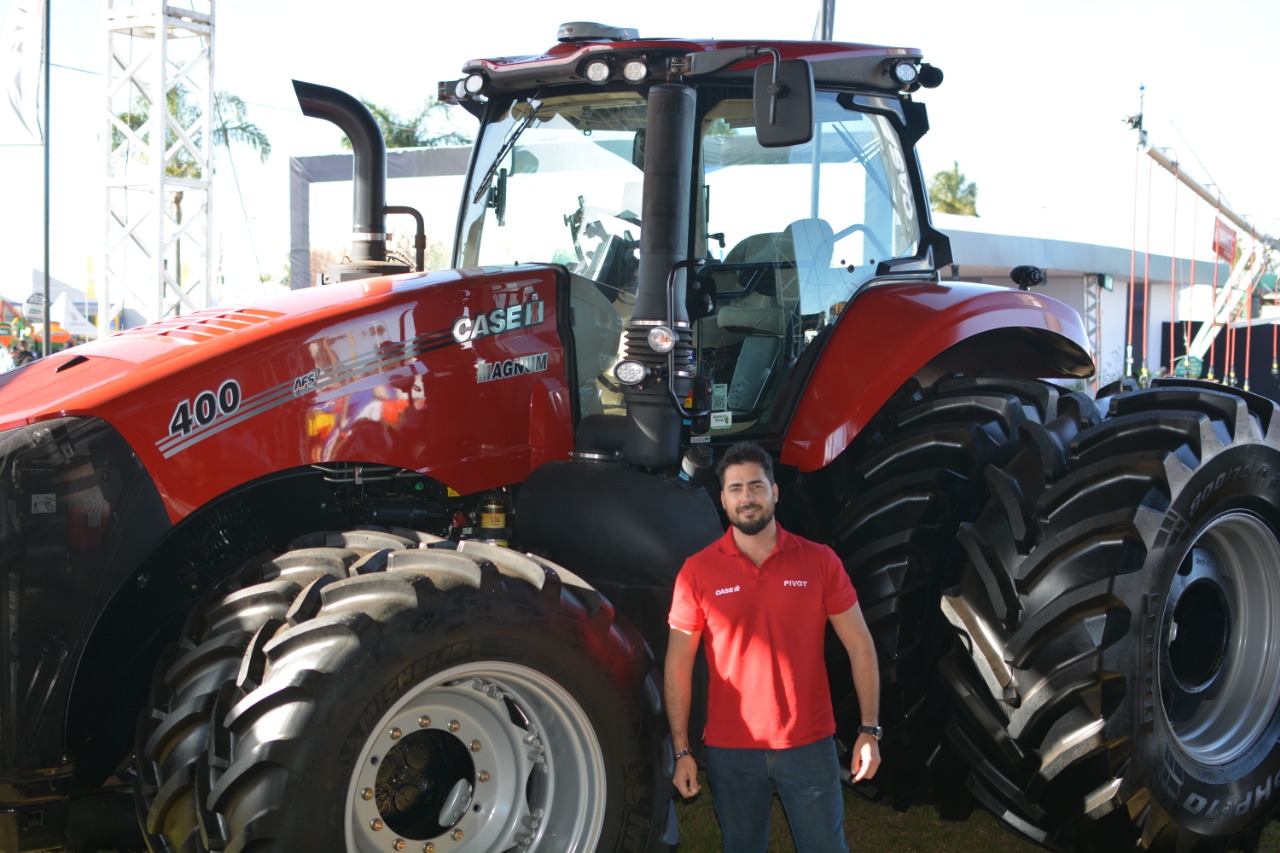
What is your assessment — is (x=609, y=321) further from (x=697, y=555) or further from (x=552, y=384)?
(x=697, y=555)

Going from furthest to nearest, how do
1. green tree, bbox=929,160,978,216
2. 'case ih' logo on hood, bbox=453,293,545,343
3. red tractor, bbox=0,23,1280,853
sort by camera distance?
1. green tree, bbox=929,160,978,216
2. 'case ih' logo on hood, bbox=453,293,545,343
3. red tractor, bbox=0,23,1280,853

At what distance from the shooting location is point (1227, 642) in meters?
4.09

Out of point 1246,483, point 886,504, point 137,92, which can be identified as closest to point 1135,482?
point 1246,483

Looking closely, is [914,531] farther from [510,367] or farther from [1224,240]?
[1224,240]

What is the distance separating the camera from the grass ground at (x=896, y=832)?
4055 mm

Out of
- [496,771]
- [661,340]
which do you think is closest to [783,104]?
[661,340]

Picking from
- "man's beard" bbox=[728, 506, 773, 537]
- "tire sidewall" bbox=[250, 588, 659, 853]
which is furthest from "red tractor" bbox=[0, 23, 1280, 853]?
"man's beard" bbox=[728, 506, 773, 537]

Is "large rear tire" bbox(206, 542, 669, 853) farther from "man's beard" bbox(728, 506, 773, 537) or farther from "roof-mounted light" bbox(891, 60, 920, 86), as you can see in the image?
"roof-mounted light" bbox(891, 60, 920, 86)

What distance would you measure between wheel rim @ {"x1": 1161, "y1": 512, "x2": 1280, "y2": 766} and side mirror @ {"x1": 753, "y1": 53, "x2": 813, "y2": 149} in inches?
71.3

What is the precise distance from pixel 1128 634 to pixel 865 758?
37.0 inches

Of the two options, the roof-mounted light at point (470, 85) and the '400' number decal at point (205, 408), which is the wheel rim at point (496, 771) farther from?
the roof-mounted light at point (470, 85)

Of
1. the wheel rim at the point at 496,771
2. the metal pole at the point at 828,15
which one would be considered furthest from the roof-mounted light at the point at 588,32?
the metal pole at the point at 828,15

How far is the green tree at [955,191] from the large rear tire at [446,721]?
43225mm

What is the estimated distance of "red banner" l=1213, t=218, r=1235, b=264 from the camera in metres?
16.2
